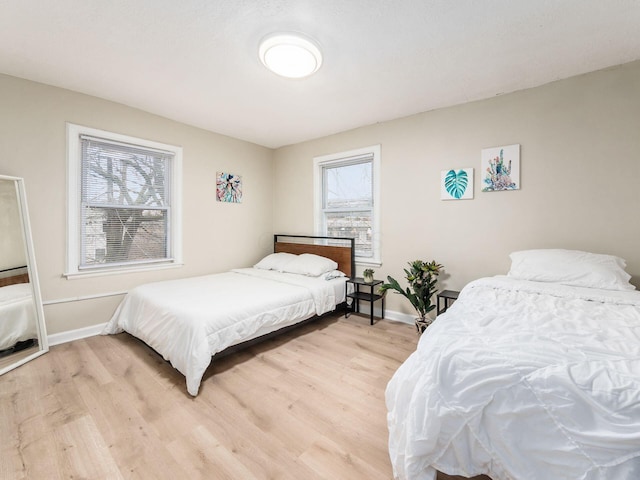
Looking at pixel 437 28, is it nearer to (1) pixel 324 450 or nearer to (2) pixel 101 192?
(1) pixel 324 450

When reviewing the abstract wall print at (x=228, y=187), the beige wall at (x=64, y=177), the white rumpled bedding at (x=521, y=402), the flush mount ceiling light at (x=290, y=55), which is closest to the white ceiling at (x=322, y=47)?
the flush mount ceiling light at (x=290, y=55)

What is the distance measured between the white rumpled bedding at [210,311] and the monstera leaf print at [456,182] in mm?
1659

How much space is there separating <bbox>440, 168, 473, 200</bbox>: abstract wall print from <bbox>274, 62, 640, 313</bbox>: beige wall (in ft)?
0.21

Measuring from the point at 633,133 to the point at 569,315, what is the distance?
1814mm

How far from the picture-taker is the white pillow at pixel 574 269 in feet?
6.63

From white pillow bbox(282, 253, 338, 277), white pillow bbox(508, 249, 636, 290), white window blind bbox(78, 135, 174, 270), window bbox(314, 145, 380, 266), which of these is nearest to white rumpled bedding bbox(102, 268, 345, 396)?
white pillow bbox(282, 253, 338, 277)

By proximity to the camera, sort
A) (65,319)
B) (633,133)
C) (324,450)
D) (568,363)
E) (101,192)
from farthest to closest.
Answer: (101,192)
(65,319)
(633,133)
(324,450)
(568,363)

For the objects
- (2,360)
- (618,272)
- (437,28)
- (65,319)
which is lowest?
(2,360)

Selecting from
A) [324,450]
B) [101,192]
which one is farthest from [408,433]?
[101,192]

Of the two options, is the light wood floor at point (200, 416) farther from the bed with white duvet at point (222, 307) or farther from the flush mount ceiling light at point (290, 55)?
the flush mount ceiling light at point (290, 55)

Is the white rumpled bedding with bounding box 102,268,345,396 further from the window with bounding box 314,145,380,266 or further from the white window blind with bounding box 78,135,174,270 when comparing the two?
the window with bounding box 314,145,380,266

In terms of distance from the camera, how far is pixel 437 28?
1.84m

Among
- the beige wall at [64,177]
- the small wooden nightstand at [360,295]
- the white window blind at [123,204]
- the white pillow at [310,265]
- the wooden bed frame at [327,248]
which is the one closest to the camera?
the beige wall at [64,177]

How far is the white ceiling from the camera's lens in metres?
1.69
